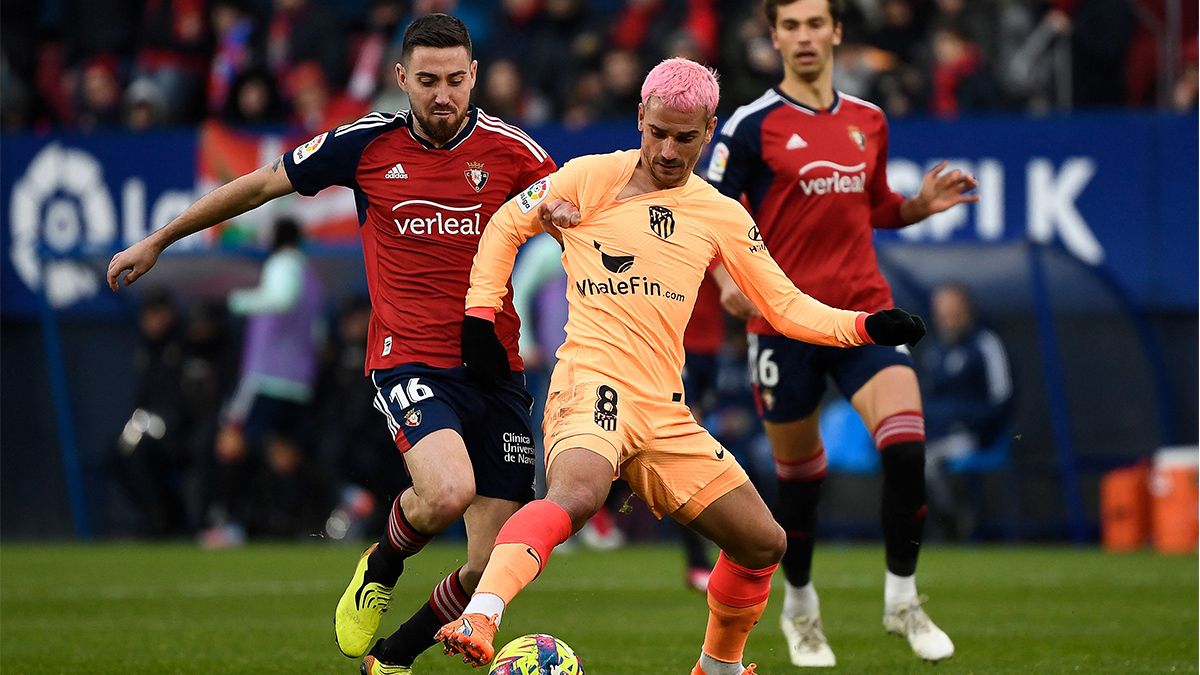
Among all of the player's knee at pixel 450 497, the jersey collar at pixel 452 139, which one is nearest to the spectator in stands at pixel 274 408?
the jersey collar at pixel 452 139

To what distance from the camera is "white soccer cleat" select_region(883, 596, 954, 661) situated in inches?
292

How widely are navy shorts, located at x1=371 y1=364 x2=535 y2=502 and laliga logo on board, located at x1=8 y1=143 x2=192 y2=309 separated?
1076 centimetres

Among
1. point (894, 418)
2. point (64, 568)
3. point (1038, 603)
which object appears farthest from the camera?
point (64, 568)

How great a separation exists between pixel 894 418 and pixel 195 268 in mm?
10652

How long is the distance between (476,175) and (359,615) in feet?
5.22

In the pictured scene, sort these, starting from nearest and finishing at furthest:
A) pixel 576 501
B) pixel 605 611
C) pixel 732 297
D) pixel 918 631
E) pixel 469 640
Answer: pixel 469 640 < pixel 576 501 < pixel 732 297 < pixel 918 631 < pixel 605 611

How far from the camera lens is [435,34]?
655 centimetres

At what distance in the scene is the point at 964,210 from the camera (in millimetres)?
15141

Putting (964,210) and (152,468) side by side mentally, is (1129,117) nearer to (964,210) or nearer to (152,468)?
(964,210)

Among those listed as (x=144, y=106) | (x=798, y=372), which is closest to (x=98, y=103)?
(x=144, y=106)

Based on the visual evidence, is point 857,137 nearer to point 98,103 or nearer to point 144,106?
point 144,106

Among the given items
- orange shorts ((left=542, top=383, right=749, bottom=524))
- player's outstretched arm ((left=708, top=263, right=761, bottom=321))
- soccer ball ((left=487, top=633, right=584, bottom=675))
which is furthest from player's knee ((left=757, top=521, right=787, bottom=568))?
player's outstretched arm ((left=708, top=263, right=761, bottom=321))

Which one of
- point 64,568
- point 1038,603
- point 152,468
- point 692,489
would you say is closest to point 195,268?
point 152,468

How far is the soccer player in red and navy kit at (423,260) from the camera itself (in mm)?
6602
